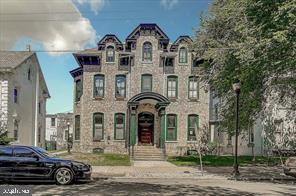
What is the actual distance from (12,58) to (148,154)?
42.7 feet

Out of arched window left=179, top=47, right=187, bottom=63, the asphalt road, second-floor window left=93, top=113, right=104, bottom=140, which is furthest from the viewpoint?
arched window left=179, top=47, right=187, bottom=63

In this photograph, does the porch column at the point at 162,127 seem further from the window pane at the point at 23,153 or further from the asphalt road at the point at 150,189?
Result: the window pane at the point at 23,153

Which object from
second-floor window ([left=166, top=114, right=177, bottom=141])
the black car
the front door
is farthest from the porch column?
the black car

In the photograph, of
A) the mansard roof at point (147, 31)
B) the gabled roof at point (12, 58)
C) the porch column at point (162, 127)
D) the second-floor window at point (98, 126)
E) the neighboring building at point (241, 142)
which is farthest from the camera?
the neighboring building at point (241, 142)

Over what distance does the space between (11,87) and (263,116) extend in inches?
741

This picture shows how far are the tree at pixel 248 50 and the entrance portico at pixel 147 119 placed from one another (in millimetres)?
7996

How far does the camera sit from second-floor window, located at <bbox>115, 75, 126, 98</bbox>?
3959 centimetres

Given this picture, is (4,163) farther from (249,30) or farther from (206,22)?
(206,22)

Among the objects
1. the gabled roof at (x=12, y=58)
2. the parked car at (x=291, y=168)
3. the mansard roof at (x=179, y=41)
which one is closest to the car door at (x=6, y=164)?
the parked car at (x=291, y=168)

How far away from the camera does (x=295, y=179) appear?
68.8 feet

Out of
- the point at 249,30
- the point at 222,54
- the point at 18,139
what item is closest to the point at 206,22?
the point at 222,54

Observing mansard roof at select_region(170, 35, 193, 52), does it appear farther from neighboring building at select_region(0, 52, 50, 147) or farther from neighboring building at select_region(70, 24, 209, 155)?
neighboring building at select_region(0, 52, 50, 147)

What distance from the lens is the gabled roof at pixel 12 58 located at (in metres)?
34.0

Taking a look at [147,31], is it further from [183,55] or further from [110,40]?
[183,55]
